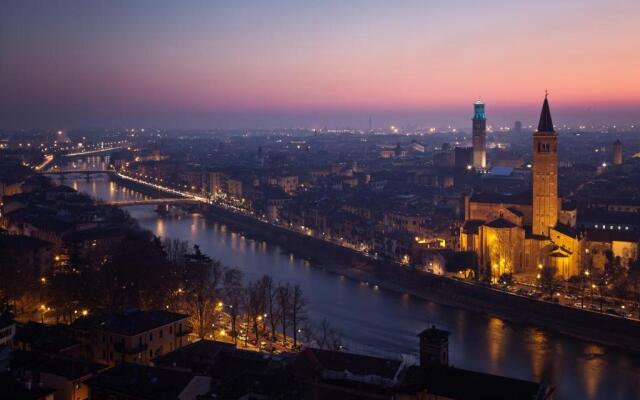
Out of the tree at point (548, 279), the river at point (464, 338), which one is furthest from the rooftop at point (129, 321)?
the tree at point (548, 279)

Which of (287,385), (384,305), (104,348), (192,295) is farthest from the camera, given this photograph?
(384,305)

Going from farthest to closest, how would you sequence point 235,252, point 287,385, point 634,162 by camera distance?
point 634,162 < point 235,252 < point 287,385

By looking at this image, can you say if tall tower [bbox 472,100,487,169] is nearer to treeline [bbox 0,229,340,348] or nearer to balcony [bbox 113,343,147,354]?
treeline [bbox 0,229,340,348]

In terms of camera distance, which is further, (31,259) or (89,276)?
(31,259)

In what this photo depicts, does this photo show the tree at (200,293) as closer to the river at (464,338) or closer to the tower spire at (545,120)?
the river at (464,338)

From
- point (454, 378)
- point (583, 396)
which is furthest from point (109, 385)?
point (583, 396)

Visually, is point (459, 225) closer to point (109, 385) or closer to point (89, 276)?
point (89, 276)
